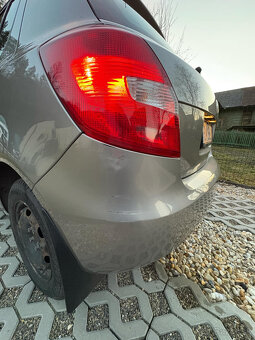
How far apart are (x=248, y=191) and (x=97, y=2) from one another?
13.2 feet

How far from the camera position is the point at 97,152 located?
628mm

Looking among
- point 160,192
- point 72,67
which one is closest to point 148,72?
point 72,67

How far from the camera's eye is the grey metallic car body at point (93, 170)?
0.64m

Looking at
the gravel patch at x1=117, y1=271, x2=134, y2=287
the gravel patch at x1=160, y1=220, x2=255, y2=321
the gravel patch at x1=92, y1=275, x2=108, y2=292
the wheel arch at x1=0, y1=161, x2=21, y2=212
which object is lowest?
the gravel patch at x1=160, y1=220, x2=255, y2=321

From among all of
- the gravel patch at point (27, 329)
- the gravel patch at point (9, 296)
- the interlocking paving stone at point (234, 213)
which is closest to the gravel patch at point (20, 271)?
the gravel patch at point (9, 296)

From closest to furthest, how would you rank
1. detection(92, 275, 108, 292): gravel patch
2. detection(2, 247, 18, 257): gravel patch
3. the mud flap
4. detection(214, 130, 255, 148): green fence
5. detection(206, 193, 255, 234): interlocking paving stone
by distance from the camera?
the mud flap
detection(92, 275, 108, 292): gravel patch
detection(2, 247, 18, 257): gravel patch
detection(206, 193, 255, 234): interlocking paving stone
detection(214, 130, 255, 148): green fence

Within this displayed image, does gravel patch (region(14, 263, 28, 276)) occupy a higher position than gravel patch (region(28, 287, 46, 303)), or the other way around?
gravel patch (region(28, 287, 46, 303))

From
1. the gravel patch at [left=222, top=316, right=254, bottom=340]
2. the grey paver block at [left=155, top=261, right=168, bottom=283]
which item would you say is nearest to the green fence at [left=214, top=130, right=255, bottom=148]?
the grey paver block at [left=155, top=261, right=168, bottom=283]

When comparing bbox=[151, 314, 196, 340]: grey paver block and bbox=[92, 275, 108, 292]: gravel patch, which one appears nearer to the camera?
bbox=[151, 314, 196, 340]: grey paver block

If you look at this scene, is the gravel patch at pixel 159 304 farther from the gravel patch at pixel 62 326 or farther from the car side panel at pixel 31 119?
the car side panel at pixel 31 119

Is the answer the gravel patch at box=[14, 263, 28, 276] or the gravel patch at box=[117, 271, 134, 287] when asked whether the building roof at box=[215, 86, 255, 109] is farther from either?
the gravel patch at box=[14, 263, 28, 276]

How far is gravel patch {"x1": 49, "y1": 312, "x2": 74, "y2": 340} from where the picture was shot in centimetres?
98

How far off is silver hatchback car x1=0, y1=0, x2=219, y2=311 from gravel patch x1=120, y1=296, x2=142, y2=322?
43 centimetres

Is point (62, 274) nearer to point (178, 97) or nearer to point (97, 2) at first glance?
point (178, 97)
